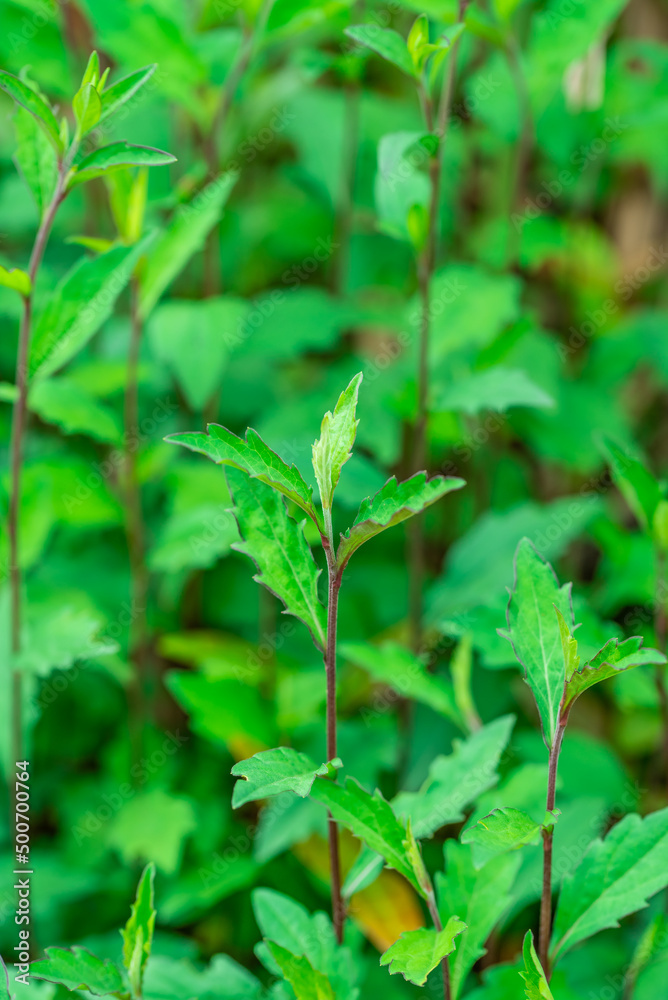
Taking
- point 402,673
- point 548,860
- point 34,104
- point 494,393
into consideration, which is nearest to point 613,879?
point 548,860

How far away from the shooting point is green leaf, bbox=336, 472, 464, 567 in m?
0.57

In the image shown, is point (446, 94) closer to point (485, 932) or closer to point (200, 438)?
point (200, 438)

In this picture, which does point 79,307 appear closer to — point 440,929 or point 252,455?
point 252,455

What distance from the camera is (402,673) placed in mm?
963

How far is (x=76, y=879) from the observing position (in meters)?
1.07

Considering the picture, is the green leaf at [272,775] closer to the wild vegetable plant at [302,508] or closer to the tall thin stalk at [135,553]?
the wild vegetable plant at [302,508]

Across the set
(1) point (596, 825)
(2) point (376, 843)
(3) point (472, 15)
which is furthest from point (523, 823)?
(3) point (472, 15)

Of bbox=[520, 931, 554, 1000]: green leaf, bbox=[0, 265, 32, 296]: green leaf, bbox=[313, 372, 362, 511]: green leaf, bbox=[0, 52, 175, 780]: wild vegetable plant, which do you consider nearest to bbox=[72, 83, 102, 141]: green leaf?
bbox=[0, 52, 175, 780]: wild vegetable plant

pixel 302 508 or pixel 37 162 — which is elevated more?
pixel 37 162

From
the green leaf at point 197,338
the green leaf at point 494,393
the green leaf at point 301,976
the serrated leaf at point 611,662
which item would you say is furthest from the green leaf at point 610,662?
the green leaf at point 197,338

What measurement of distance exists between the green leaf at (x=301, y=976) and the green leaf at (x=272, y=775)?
13 centimetres

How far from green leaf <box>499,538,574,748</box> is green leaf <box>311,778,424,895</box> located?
137 millimetres

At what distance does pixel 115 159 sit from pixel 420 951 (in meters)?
0.66

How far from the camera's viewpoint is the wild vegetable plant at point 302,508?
1.89 feet
